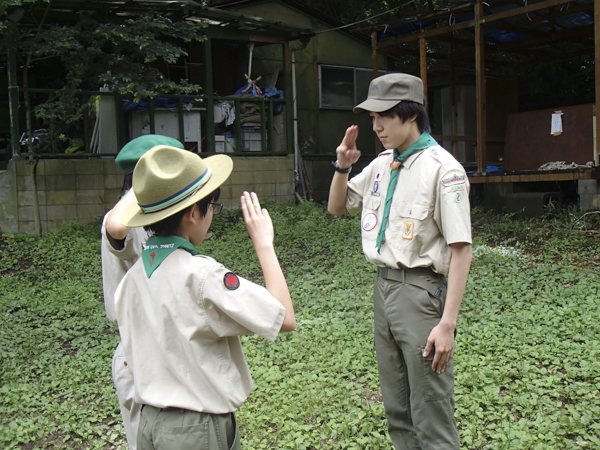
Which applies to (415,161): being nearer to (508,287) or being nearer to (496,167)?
(508,287)

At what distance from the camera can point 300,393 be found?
13.9ft

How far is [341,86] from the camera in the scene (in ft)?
48.2

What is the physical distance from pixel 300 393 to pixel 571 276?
362cm

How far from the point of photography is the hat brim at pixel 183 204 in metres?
1.87

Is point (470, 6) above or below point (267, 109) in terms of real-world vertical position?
above

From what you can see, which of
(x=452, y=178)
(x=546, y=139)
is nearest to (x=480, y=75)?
(x=546, y=139)

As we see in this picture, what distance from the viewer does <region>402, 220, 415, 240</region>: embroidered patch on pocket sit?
101 inches

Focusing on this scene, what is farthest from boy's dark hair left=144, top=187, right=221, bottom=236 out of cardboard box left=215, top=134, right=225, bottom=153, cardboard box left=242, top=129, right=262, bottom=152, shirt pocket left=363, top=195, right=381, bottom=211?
cardboard box left=242, top=129, right=262, bottom=152

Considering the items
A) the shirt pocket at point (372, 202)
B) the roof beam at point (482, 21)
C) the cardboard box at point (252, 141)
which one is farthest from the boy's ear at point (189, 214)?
the cardboard box at point (252, 141)

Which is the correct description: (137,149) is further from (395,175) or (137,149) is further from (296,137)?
(296,137)

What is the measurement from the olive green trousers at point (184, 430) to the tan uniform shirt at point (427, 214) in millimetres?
1111

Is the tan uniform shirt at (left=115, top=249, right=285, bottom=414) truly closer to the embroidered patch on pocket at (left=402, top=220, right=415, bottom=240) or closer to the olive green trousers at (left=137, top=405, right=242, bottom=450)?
the olive green trousers at (left=137, top=405, right=242, bottom=450)

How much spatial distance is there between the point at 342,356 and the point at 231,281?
3.11 meters

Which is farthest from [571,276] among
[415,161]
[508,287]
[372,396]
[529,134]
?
[529,134]
